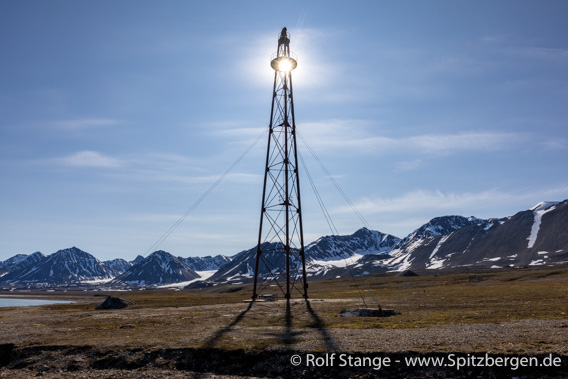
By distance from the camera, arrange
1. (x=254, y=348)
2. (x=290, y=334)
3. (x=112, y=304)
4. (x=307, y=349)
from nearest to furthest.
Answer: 1. (x=307, y=349)
2. (x=254, y=348)
3. (x=290, y=334)
4. (x=112, y=304)

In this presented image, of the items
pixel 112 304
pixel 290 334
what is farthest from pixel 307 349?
pixel 112 304

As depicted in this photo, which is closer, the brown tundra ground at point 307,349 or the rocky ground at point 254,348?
the brown tundra ground at point 307,349

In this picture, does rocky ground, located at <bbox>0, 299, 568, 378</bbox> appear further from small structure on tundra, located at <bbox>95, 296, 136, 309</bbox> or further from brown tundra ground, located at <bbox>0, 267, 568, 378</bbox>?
small structure on tundra, located at <bbox>95, 296, 136, 309</bbox>

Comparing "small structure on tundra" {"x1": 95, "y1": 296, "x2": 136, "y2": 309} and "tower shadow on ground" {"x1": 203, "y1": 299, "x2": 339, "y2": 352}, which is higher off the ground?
"tower shadow on ground" {"x1": 203, "y1": 299, "x2": 339, "y2": 352}

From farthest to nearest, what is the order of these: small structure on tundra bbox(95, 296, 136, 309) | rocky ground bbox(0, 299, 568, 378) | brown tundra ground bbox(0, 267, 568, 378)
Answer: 1. small structure on tundra bbox(95, 296, 136, 309)
2. rocky ground bbox(0, 299, 568, 378)
3. brown tundra ground bbox(0, 267, 568, 378)

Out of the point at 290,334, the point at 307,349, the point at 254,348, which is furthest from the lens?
the point at 290,334

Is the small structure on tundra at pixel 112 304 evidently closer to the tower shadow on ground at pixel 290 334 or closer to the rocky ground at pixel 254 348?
the rocky ground at pixel 254 348

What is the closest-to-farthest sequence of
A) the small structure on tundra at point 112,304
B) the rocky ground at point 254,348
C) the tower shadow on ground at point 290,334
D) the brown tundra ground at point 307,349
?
the brown tundra ground at point 307,349 → the rocky ground at point 254,348 → the tower shadow on ground at point 290,334 → the small structure on tundra at point 112,304

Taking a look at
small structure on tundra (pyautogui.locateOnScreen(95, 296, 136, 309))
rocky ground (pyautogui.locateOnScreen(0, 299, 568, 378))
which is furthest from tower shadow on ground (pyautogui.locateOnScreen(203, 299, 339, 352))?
small structure on tundra (pyautogui.locateOnScreen(95, 296, 136, 309))

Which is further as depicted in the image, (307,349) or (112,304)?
(112,304)

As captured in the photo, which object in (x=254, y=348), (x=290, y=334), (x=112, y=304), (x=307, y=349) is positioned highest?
(x=307, y=349)

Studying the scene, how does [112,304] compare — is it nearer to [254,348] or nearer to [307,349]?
[254,348]

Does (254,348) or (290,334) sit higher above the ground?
(254,348)


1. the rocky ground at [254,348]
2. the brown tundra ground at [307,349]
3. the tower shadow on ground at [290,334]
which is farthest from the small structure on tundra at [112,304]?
the tower shadow on ground at [290,334]
